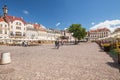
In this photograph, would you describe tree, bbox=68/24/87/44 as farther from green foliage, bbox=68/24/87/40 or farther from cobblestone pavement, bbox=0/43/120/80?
cobblestone pavement, bbox=0/43/120/80

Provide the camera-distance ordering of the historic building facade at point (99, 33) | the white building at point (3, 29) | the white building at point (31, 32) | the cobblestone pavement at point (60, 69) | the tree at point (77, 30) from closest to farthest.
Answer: the cobblestone pavement at point (60, 69) → the white building at point (3, 29) → the tree at point (77, 30) → the white building at point (31, 32) → the historic building facade at point (99, 33)

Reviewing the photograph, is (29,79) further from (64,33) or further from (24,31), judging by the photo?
(64,33)

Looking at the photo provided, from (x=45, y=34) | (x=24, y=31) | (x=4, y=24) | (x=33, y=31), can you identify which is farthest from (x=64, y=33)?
(x=4, y=24)

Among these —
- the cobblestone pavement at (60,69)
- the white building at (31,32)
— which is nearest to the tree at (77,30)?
the white building at (31,32)

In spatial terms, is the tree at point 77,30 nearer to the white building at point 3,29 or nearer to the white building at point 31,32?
the white building at point 31,32

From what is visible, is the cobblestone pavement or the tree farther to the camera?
the tree

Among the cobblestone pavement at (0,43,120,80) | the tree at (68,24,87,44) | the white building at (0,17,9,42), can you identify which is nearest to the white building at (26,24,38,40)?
the white building at (0,17,9,42)

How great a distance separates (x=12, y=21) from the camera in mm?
60969

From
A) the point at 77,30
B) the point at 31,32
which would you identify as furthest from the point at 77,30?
the point at 31,32

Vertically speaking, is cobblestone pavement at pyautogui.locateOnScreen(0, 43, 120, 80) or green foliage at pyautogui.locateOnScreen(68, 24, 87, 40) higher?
green foliage at pyautogui.locateOnScreen(68, 24, 87, 40)

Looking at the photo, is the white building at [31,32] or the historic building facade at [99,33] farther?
the historic building facade at [99,33]

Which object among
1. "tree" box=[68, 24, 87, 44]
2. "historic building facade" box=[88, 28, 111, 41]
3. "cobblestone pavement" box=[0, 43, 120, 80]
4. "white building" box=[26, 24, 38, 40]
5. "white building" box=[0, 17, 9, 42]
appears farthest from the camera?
"historic building facade" box=[88, 28, 111, 41]

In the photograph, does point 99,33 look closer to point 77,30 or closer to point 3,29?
point 77,30

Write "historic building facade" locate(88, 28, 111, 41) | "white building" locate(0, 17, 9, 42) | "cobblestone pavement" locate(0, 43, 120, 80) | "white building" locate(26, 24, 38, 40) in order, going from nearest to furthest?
"cobblestone pavement" locate(0, 43, 120, 80), "white building" locate(0, 17, 9, 42), "white building" locate(26, 24, 38, 40), "historic building facade" locate(88, 28, 111, 41)
